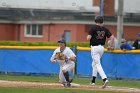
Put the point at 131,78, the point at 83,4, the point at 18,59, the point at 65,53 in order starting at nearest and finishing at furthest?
1. the point at 65,53
2. the point at 131,78
3. the point at 18,59
4. the point at 83,4

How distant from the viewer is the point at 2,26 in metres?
43.8

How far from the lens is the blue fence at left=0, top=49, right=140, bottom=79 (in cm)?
2189

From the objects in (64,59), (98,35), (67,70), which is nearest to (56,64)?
(64,59)

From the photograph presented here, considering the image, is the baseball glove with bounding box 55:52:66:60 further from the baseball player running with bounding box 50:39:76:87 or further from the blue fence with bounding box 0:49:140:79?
the blue fence with bounding box 0:49:140:79

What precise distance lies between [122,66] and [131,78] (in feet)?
1.90

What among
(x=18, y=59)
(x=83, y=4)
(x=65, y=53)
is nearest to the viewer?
(x=65, y=53)

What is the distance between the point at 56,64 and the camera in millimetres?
22938

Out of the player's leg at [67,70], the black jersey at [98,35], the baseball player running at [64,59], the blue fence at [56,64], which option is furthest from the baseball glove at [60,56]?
the blue fence at [56,64]

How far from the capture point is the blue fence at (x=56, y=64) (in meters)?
21.9

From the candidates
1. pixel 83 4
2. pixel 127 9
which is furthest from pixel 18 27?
pixel 127 9

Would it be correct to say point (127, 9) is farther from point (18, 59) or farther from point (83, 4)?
point (18, 59)

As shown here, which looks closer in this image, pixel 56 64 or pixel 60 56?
pixel 60 56

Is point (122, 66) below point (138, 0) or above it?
below

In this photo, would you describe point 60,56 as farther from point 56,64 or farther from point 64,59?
point 56,64
